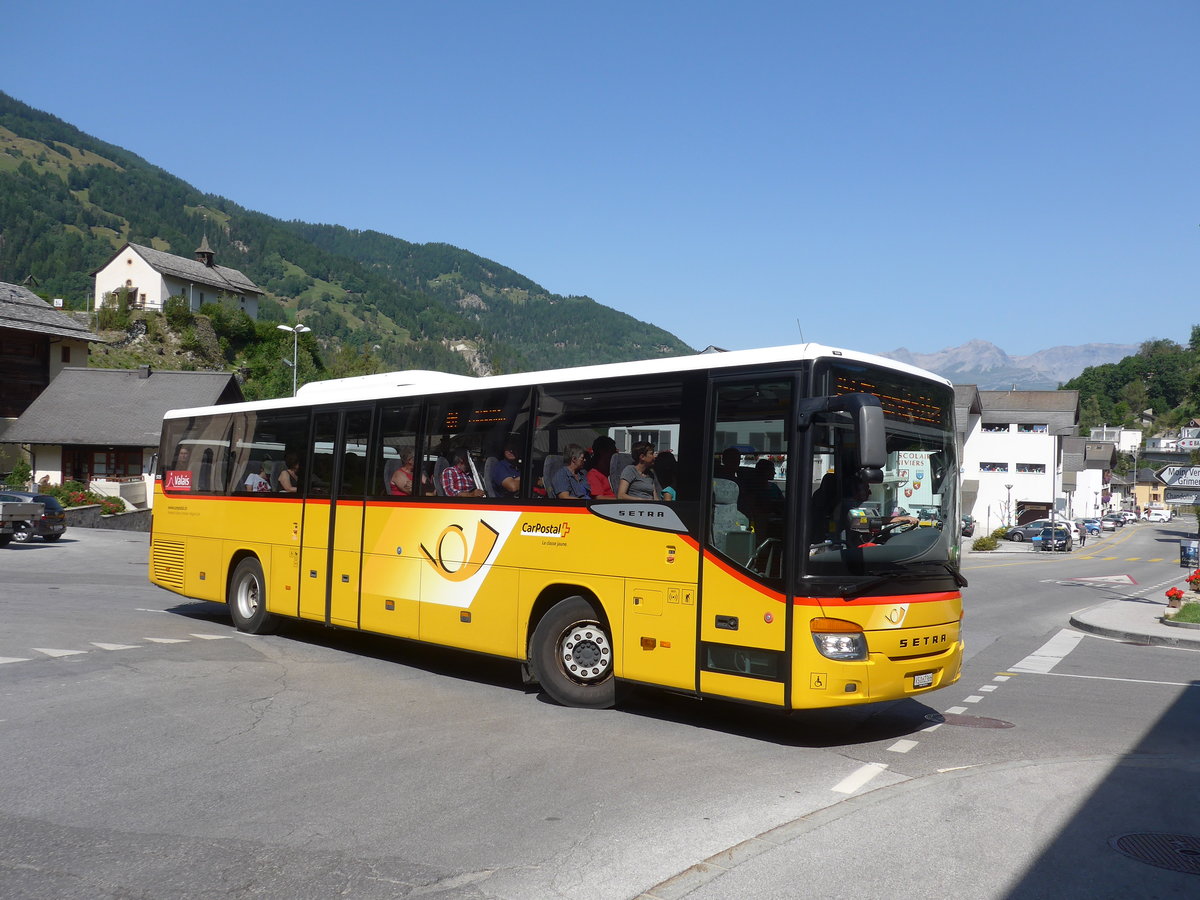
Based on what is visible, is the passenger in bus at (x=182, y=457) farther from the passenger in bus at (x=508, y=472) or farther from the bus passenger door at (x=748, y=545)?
the bus passenger door at (x=748, y=545)

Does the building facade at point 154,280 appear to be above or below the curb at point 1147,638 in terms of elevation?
above

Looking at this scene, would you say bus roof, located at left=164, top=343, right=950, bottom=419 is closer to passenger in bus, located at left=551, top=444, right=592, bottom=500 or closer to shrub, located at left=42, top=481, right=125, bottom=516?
passenger in bus, located at left=551, top=444, right=592, bottom=500

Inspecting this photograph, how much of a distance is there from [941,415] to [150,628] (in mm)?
11128

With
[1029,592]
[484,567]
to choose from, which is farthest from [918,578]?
[1029,592]

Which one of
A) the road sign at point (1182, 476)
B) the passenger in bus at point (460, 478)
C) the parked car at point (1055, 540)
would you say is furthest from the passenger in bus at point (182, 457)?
the parked car at point (1055, 540)

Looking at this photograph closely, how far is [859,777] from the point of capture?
7.34m

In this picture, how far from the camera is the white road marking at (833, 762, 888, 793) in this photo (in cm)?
703

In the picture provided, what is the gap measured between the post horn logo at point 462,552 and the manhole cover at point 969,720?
15.1 feet

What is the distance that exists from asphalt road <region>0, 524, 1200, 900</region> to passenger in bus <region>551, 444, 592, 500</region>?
2010mm

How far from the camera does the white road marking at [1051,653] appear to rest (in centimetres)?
1382

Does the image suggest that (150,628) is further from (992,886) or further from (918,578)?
(992,886)

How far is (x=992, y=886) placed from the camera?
5176 mm

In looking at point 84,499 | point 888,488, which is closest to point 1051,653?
point 888,488

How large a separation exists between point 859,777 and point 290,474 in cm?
893
